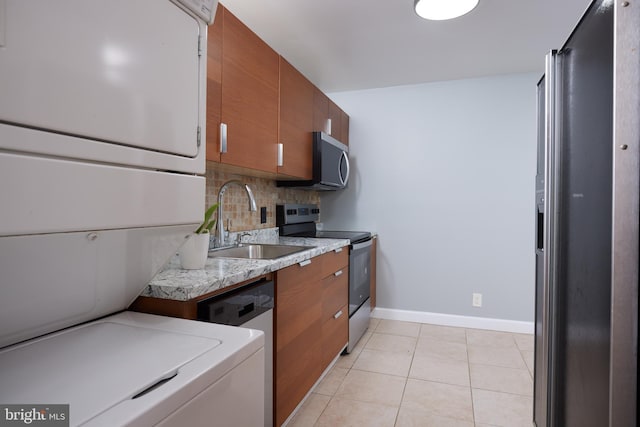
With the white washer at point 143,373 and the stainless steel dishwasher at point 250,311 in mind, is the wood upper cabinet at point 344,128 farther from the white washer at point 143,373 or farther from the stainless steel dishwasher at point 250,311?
the white washer at point 143,373

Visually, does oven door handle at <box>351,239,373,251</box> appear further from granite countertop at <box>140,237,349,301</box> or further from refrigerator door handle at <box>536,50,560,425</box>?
refrigerator door handle at <box>536,50,560,425</box>

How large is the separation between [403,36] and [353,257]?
162cm

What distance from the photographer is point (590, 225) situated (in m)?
1.05

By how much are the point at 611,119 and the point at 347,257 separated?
1889 mm

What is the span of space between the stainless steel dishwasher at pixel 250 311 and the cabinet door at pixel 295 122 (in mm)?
910

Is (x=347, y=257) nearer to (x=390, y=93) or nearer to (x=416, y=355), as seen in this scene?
(x=416, y=355)

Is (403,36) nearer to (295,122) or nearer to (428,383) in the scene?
(295,122)

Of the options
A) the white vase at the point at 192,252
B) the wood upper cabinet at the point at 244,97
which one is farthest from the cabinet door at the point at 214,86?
the white vase at the point at 192,252

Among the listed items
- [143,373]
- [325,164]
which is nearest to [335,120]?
[325,164]

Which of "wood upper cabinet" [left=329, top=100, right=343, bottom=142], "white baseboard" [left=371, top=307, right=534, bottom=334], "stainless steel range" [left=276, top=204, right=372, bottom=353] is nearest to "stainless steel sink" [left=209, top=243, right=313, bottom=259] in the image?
"stainless steel range" [left=276, top=204, right=372, bottom=353]

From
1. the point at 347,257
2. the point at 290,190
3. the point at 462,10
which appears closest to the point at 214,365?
the point at 347,257

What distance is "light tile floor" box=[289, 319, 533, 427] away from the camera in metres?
1.86

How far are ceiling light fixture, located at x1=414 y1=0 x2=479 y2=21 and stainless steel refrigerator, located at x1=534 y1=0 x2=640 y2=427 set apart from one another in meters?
0.66

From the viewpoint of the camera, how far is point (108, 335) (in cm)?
91
